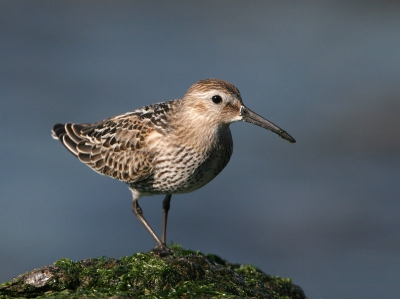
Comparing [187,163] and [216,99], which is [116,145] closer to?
[187,163]

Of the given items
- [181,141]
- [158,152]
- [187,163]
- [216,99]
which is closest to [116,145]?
[158,152]

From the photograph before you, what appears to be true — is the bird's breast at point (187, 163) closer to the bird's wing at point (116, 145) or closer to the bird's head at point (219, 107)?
the bird's wing at point (116, 145)

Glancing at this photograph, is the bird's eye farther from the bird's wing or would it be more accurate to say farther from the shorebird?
the bird's wing

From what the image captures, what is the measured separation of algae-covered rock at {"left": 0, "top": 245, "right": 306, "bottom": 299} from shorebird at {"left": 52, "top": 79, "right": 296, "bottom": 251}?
185 centimetres

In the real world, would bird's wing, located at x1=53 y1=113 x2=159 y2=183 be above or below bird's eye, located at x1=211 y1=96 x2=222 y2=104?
below

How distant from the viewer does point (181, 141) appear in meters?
7.31

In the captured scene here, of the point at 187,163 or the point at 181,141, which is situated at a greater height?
the point at 181,141

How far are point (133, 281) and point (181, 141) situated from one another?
9.48 feet

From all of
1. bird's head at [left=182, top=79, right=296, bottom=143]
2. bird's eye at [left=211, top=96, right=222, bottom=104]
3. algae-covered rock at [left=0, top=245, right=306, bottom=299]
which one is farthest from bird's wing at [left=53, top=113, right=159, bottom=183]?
algae-covered rock at [left=0, top=245, right=306, bottom=299]

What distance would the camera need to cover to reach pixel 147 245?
11383 millimetres

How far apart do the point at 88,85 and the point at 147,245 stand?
17.3 feet

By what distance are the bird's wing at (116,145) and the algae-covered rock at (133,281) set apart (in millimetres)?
2474

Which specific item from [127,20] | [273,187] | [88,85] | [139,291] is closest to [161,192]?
[139,291]

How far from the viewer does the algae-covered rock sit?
4398 millimetres
